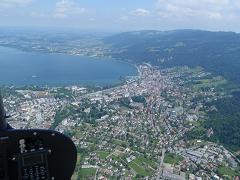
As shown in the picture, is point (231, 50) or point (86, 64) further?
point (231, 50)

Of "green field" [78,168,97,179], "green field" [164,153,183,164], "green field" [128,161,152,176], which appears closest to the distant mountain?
"green field" [164,153,183,164]

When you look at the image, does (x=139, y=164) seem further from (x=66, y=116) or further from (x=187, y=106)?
(x=187, y=106)

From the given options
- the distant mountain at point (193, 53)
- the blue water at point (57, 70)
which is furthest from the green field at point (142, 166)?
the distant mountain at point (193, 53)

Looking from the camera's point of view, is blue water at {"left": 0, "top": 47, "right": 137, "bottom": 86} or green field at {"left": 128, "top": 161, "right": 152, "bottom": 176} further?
blue water at {"left": 0, "top": 47, "right": 137, "bottom": 86}

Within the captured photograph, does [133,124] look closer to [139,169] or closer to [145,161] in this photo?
[145,161]

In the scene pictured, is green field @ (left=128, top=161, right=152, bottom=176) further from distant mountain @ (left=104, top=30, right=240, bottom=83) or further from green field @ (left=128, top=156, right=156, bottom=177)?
distant mountain @ (left=104, top=30, right=240, bottom=83)

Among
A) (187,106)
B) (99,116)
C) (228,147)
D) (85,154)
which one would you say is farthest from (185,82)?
(85,154)

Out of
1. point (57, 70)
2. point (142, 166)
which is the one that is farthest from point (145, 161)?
point (57, 70)
